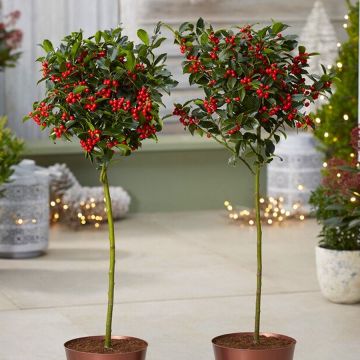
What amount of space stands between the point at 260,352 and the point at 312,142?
4791 mm

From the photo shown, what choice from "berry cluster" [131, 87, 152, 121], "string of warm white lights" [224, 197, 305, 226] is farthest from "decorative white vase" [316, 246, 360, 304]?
"string of warm white lights" [224, 197, 305, 226]

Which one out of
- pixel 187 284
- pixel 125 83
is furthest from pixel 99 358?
pixel 187 284

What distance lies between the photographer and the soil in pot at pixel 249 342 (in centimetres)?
339

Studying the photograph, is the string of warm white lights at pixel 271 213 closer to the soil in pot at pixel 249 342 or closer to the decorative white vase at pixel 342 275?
the decorative white vase at pixel 342 275

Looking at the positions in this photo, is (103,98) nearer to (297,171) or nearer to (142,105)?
(142,105)

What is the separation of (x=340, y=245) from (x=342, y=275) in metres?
0.14

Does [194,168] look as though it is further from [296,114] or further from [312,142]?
[296,114]

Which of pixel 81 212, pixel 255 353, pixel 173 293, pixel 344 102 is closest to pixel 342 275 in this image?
pixel 173 293

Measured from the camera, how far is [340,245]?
4930mm

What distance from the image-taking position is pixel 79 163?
8.04m

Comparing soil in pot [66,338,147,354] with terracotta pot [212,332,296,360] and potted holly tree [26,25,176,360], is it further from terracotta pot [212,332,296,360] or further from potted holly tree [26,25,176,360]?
terracotta pot [212,332,296,360]

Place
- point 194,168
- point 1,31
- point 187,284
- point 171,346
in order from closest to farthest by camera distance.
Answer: point 171,346
point 187,284
point 1,31
point 194,168

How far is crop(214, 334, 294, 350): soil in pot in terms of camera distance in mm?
3389

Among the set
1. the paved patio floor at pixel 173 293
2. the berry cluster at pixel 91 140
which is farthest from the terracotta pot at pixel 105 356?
the paved patio floor at pixel 173 293
